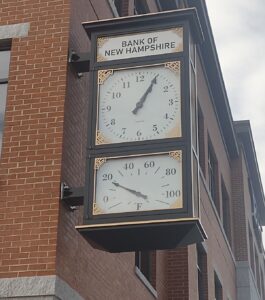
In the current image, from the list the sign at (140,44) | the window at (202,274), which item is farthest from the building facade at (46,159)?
the window at (202,274)

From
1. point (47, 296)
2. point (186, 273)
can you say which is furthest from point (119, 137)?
point (186, 273)

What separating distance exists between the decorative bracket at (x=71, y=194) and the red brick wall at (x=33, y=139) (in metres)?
0.09

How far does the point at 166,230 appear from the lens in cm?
954

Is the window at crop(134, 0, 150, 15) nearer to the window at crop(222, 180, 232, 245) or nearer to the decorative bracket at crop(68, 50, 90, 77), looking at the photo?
the decorative bracket at crop(68, 50, 90, 77)

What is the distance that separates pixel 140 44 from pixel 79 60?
3.11ft

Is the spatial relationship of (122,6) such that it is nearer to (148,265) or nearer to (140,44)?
(140,44)

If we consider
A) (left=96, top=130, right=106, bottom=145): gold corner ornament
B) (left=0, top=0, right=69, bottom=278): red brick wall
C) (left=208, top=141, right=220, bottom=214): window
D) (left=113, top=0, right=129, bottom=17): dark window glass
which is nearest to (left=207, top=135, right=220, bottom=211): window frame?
(left=208, top=141, right=220, bottom=214): window

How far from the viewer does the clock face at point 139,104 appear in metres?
10.2

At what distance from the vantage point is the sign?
10742 mm

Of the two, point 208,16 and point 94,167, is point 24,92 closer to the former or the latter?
point 94,167

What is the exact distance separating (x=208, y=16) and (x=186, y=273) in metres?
9.14

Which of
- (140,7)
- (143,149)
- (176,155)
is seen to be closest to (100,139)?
(143,149)

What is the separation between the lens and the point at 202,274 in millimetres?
20859

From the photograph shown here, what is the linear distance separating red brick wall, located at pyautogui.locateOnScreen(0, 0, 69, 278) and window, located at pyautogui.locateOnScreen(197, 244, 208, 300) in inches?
421
